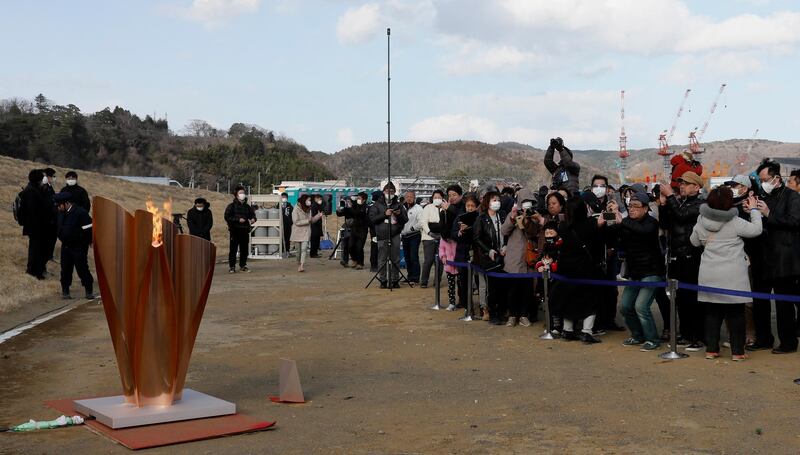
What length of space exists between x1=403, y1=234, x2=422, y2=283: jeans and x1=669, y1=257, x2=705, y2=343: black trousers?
28.5ft

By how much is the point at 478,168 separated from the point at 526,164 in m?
11.5

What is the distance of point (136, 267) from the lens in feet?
25.2

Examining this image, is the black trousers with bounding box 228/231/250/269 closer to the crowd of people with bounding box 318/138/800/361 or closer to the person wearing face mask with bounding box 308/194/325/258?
the person wearing face mask with bounding box 308/194/325/258

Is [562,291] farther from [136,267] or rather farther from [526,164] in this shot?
[526,164]

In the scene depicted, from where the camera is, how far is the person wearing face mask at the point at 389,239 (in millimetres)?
18750

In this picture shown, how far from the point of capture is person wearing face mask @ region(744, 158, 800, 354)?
33.3ft

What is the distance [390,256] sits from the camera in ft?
61.9

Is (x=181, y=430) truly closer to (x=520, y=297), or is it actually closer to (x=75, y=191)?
(x=520, y=297)

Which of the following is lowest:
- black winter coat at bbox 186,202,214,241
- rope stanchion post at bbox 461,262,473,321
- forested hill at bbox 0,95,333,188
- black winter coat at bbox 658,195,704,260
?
rope stanchion post at bbox 461,262,473,321

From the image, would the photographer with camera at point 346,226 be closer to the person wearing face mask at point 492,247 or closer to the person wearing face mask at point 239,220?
the person wearing face mask at point 239,220

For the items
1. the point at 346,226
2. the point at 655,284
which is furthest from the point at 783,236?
the point at 346,226

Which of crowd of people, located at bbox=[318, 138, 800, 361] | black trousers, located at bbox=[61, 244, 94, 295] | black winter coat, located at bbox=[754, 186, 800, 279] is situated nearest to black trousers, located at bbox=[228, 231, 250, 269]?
black trousers, located at bbox=[61, 244, 94, 295]

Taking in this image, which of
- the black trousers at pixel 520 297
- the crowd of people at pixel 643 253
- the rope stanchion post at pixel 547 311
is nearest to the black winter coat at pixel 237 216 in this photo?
the crowd of people at pixel 643 253

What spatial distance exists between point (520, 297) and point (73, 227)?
7890mm
